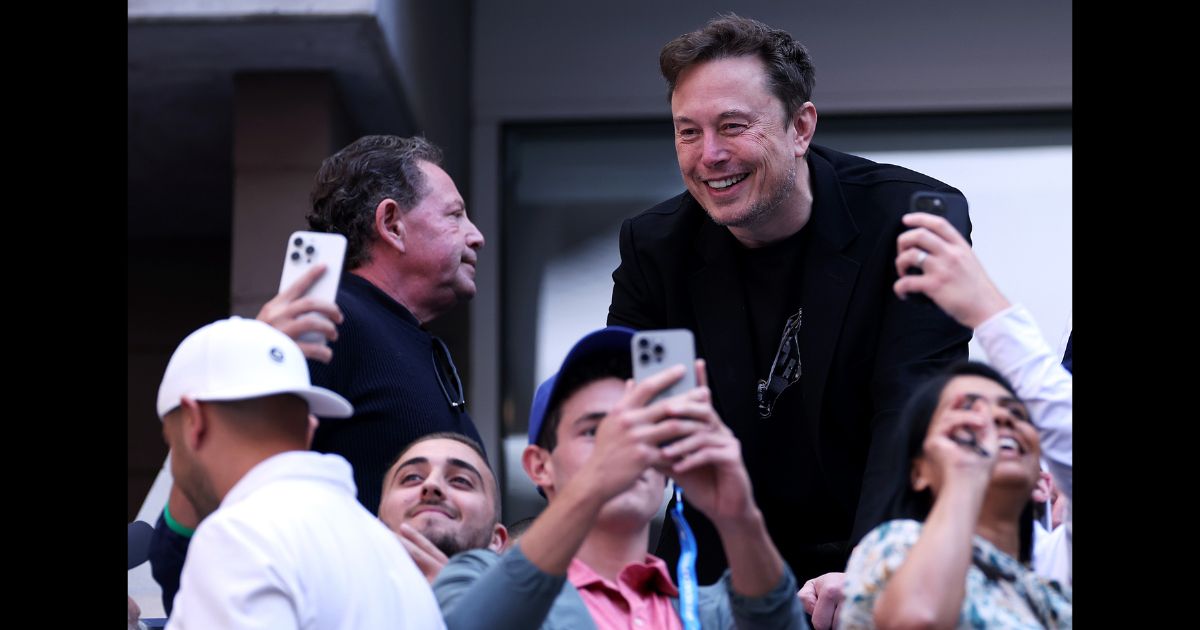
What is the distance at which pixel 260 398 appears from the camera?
2441 millimetres

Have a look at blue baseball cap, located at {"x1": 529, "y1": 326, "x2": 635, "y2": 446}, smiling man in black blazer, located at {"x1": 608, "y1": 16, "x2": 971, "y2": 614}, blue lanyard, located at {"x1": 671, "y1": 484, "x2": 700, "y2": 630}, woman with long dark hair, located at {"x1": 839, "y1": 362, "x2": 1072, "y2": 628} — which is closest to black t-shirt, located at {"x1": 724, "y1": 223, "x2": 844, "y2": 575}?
smiling man in black blazer, located at {"x1": 608, "y1": 16, "x2": 971, "y2": 614}

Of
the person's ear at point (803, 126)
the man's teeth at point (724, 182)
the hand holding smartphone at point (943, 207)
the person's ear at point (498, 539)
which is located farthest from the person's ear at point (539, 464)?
the person's ear at point (803, 126)

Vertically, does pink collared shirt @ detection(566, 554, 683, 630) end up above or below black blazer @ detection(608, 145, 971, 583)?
below

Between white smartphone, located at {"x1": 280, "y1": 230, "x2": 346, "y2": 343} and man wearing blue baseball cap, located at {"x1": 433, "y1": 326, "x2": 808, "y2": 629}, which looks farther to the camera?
white smartphone, located at {"x1": 280, "y1": 230, "x2": 346, "y2": 343}

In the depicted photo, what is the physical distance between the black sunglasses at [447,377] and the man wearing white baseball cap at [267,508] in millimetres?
1122

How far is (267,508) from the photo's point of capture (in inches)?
88.4

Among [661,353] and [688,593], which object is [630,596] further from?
[661,353]

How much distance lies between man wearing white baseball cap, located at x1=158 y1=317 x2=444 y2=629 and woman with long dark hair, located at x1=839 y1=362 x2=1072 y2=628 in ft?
2.30

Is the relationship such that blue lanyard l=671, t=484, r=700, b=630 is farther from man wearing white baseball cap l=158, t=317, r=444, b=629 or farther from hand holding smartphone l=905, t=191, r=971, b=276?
hand holding smartphone l=905, t=191, r=971, b=276

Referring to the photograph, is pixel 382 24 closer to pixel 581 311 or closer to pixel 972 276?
pixel 581 311

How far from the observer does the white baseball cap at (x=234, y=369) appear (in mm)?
2424

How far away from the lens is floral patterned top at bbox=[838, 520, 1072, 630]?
2.21 metres
